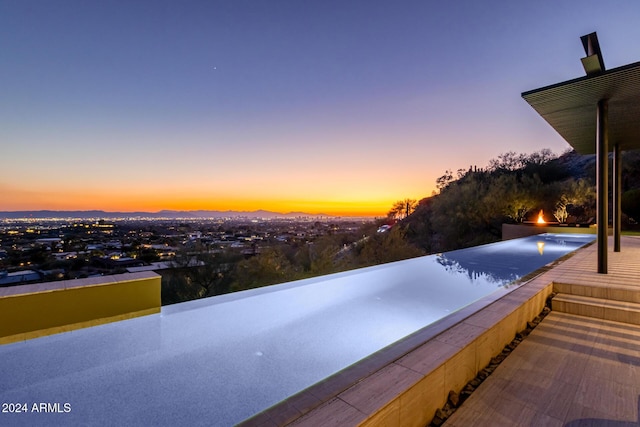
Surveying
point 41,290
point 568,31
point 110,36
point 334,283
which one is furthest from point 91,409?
point 568,31

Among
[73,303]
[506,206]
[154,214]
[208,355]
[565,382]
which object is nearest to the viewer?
[565,382]

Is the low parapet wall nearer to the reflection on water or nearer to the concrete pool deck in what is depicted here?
the concrete pool deck

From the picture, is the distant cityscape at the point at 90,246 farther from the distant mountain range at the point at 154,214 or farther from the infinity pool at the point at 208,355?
the infinity pool at the point at 208,355

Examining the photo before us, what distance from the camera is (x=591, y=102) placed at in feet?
14.0

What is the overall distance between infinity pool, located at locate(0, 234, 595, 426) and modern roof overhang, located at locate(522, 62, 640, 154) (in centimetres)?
280

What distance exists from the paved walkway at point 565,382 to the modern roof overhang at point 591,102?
9.63 feet

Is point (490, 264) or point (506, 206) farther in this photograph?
point (506, 206)

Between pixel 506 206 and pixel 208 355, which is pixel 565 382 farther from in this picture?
pixel 506 206

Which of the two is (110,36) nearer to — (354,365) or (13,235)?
(13,235)

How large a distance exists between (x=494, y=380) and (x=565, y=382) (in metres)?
0.46

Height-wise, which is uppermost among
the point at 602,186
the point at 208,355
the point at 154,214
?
the point at 602,186

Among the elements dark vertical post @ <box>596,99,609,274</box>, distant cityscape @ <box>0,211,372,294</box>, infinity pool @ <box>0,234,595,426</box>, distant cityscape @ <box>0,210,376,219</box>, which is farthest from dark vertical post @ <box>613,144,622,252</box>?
distant cityscape @ <box>0,210,376,219</box>

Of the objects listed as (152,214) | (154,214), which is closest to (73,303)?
(152,214)

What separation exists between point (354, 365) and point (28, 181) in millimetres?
10823
